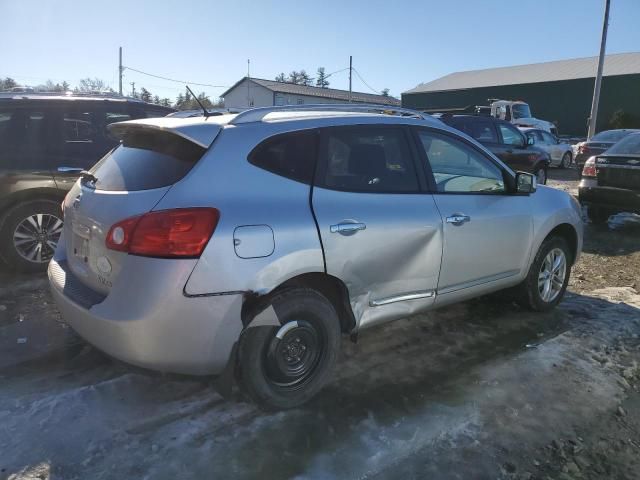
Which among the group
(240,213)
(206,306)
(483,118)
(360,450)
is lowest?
(360,450)

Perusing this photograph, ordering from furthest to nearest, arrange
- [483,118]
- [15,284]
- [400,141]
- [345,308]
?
[483,118]
[15,284]
[400,141]
[345,308]

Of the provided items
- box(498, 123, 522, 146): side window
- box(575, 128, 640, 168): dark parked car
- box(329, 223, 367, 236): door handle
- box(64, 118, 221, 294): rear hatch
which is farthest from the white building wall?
box(329, 223, 367, 236): door handle

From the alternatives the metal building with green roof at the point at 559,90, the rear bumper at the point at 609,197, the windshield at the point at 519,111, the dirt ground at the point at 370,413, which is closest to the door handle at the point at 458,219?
the dirt ground at the point at 370,413

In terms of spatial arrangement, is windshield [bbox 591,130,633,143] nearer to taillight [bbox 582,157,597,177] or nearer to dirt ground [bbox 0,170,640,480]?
taillight [bbox 582,157,597,177]

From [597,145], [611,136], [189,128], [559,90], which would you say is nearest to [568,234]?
[189,128]

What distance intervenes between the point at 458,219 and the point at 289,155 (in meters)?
1.39

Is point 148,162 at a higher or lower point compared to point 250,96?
lower

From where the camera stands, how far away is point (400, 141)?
3625mm

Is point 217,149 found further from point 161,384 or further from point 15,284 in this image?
point 15,284

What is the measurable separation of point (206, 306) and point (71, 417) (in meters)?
1.14

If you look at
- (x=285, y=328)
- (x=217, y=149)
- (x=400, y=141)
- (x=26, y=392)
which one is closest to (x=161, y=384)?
(x=26, y=392)

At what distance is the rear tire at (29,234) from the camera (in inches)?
206

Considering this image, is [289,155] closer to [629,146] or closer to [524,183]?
[524,183]

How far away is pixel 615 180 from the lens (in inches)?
324
